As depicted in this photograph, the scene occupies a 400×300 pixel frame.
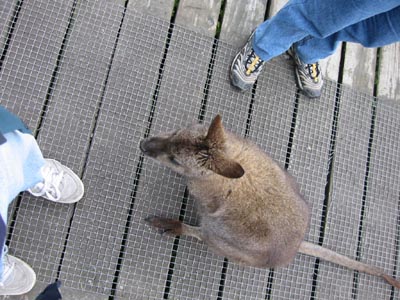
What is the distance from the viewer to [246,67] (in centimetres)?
404

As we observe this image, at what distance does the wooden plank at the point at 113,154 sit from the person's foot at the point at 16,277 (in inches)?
11.2

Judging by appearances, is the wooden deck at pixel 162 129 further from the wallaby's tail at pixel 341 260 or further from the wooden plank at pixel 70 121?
the wallaby's tail at pixel 341 260

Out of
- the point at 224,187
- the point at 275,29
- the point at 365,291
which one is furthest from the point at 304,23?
the point at 365,291

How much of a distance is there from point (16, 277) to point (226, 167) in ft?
6.19

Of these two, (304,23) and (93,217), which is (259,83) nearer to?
(304,23)

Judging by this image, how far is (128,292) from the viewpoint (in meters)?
3.67

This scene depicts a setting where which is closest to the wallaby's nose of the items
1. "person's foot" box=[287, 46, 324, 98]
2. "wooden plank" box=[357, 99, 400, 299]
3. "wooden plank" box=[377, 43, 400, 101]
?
"person's foot" box=[287, 46, 324, 98]

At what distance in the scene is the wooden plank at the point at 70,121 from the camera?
3.55 meters

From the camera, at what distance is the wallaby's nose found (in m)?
3.15

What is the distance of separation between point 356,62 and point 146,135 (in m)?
2.43

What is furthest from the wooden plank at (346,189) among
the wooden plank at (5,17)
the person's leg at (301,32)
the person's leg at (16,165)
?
the wooden plank at (5,17)

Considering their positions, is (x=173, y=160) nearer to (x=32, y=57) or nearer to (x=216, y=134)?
(x=216, y=134)

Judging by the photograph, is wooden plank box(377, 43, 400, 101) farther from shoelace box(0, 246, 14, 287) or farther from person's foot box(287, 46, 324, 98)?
shoelace box(0, 246, 14, 287)

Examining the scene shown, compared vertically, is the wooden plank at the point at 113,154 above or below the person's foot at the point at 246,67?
below
